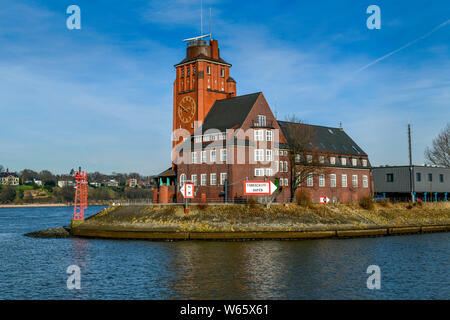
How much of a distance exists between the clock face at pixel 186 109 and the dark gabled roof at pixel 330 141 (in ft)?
49.0

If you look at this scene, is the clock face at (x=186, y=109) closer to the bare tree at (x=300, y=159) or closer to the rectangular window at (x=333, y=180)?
the bare tree at (x=300, y=159)

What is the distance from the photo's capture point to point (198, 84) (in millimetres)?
70625

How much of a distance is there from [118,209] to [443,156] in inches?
2986

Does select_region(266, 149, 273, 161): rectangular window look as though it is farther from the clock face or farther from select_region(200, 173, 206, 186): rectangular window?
the clock face

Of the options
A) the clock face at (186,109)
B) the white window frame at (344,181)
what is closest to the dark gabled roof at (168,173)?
the clock face at (186,109)

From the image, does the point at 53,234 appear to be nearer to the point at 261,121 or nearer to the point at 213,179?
the point at 213,179

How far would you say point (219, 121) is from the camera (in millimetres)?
66562

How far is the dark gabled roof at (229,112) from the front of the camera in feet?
211

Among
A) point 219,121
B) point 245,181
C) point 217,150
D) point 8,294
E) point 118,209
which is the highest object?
point 219,121

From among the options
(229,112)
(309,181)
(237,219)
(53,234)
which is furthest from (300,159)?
(53,234)

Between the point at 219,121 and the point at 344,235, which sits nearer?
the point at 344,235

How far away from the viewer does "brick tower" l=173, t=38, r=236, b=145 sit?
7081 centimetres

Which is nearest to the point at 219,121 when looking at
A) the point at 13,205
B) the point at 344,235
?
the point at 344,235

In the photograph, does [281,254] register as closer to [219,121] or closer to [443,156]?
[219,121]
